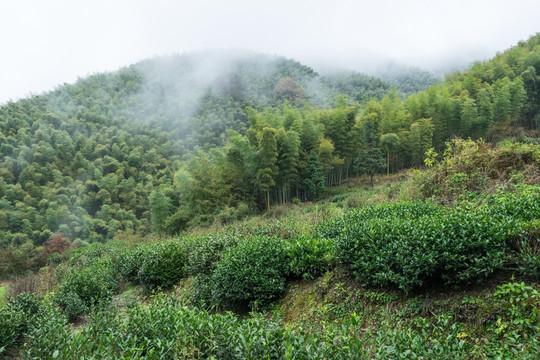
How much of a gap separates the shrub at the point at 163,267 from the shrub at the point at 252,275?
210 cm

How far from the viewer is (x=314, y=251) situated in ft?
14.1

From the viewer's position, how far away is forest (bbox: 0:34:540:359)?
99.3 inches

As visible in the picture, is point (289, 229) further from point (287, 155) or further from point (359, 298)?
point (287, 155)

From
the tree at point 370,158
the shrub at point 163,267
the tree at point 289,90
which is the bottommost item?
the tree at point 370,158

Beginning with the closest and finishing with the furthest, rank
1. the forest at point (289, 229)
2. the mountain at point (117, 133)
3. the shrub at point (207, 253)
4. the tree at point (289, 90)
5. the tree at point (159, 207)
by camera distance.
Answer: the forest at point (289, 229) → the shrub at point (207, 253) → the tree at point (159, 207) → the mountain at point (117, 133) → the tree at point (289, 90)

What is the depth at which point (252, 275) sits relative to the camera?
4211 millimetres

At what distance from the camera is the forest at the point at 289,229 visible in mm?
2521

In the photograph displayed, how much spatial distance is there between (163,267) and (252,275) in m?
2.99

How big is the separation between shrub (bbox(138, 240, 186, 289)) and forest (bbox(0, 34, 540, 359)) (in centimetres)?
4

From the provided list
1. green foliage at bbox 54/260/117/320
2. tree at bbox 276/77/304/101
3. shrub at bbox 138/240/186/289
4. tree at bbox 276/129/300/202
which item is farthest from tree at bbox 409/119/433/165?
tree at bbox 276/77/304/101

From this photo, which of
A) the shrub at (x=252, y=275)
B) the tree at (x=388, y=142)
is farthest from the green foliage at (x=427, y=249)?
the tree at (x=388, y=142)

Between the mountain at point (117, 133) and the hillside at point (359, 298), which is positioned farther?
the mountain at point (117, 133)

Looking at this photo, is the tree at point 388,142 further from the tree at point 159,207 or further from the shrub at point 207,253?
the shrub at point 207,253

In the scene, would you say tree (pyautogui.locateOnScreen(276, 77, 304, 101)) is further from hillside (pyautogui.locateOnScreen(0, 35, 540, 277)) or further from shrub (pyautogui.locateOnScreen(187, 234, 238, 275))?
shrub (pyautogui.locateOnScreen(187, 234, 238, 275))
